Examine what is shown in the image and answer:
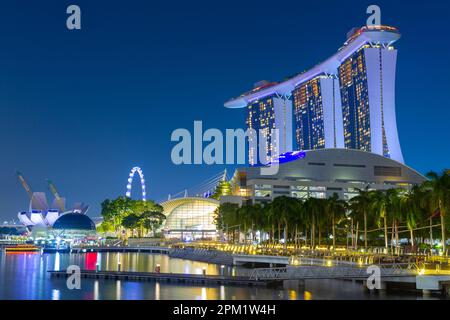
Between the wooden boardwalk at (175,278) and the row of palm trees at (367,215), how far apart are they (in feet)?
71.7

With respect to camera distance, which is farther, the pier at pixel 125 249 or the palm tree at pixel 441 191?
the pier at pixel 125 249

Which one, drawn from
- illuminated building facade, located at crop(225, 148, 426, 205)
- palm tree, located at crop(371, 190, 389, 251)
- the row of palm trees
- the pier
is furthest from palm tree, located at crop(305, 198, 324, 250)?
illuminated building facade, located at crop(225, 148, 426, 205)

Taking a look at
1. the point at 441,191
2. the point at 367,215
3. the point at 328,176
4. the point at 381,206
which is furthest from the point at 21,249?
the point at 441,191

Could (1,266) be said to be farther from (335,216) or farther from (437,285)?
(437,285)

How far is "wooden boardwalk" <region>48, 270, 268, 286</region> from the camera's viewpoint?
58375mm

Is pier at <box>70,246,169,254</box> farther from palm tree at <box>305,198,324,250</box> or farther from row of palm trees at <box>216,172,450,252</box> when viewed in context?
palm tree at <box>305,198,324,250</box>

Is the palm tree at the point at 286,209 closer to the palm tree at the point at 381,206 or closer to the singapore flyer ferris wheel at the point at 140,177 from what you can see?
the palm tree at the point at 381,206

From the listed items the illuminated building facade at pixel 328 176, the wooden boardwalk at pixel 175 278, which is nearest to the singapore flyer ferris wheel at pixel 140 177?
the illuminated building facade at pixel 328 176

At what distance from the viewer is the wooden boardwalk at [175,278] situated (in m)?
58.4

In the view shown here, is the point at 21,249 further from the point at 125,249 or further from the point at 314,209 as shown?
the point at 314,209

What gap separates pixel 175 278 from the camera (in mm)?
62344

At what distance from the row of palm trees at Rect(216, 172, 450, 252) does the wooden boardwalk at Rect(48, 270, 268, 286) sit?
2185 cm

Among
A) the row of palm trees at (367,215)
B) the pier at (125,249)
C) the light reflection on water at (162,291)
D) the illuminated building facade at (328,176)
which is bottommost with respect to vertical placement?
the light reflection on water at (162,291)

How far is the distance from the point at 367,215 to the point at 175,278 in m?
39.4
